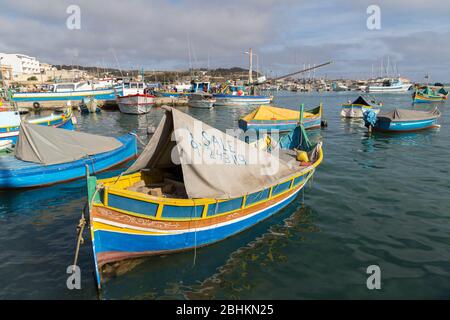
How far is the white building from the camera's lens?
108256 millimetres

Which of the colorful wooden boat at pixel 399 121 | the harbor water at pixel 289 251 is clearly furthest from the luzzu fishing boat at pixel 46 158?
the colorful wooden boat at pixel 399 121

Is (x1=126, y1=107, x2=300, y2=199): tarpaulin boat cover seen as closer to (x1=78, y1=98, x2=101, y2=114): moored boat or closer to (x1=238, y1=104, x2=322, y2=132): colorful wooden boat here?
(x1=238, y1=104, x2=322, y2=132): colorful wooden boat

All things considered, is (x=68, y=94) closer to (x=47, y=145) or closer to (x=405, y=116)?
(x=47, y=145)

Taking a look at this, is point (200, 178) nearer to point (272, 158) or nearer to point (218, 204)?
point (218, 204)

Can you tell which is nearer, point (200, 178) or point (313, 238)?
point (200, 178)

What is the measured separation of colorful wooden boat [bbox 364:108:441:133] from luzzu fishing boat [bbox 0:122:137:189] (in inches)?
1012

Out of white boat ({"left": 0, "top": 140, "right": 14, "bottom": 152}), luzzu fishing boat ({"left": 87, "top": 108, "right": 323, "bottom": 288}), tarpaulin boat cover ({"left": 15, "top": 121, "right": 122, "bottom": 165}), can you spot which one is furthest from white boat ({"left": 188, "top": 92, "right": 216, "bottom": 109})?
luzzu fishing boat ({"left": 87, "top": 108, "right": 323, "bottom": 288})

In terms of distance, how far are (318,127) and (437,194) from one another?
20166 millimetres

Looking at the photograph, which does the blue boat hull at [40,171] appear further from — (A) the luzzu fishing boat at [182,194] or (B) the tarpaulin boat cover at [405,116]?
(B) the tarpaulin boat cover at [405,116]

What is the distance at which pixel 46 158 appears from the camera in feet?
49.4

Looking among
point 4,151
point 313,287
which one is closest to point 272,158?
point 313,287

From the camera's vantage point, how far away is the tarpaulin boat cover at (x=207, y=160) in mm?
8086

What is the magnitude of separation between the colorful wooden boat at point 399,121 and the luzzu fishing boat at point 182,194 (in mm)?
22155

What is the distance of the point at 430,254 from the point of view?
913 cm
